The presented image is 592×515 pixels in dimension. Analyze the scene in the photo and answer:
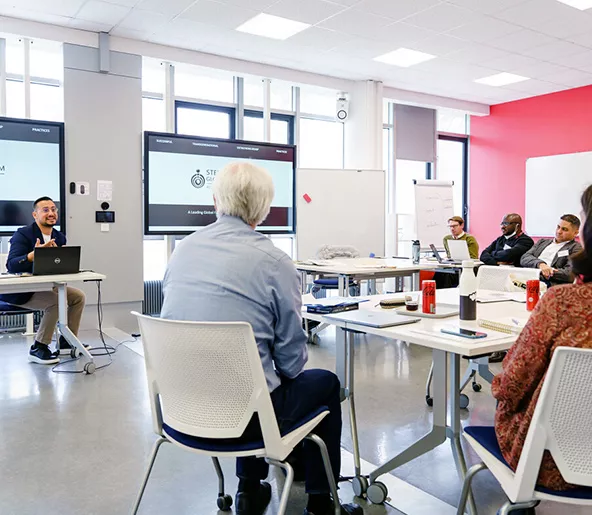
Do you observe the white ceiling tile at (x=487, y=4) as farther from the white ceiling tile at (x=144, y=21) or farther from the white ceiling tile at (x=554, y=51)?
the white ceiling tile at (x=144, y=21)

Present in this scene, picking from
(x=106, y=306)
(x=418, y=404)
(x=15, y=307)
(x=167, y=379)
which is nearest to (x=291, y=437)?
(x=167, y=379)

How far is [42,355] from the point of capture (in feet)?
13.6

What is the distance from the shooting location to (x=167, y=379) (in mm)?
1541

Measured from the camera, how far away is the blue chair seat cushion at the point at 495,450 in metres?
1.24

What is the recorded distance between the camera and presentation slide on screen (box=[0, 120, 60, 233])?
16.9 feet

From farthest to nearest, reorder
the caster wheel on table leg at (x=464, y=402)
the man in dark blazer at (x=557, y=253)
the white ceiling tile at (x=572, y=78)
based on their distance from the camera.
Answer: the white ceiling tile at (x=572, y=78)
the man in dark blazer at (x=557, y=253)
the caster wheel on table leg at (x=464, y=402)

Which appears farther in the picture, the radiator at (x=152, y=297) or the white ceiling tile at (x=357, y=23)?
the radiator at (x=152, y=297)

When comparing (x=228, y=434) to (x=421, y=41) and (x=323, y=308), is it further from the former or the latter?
(x=421, y=41)

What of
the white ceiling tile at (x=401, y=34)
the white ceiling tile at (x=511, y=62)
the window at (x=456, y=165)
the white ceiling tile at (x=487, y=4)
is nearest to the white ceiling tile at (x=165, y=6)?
the white ceiling tile at (x=401, y=34)

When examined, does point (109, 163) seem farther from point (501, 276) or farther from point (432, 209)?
point (432, 209)

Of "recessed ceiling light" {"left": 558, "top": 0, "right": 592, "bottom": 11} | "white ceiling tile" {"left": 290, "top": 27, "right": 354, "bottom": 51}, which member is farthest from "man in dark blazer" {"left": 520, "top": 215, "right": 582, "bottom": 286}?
"white ceiling tile" {"left": 290, "top": 27, "right": 354, "bottom": 51}

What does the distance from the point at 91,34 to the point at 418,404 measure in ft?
15.7

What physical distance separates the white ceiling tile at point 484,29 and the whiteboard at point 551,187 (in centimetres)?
276

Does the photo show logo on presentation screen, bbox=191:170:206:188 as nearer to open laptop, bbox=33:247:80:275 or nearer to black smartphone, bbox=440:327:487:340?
open laptop, bbox=33:247:80:275
